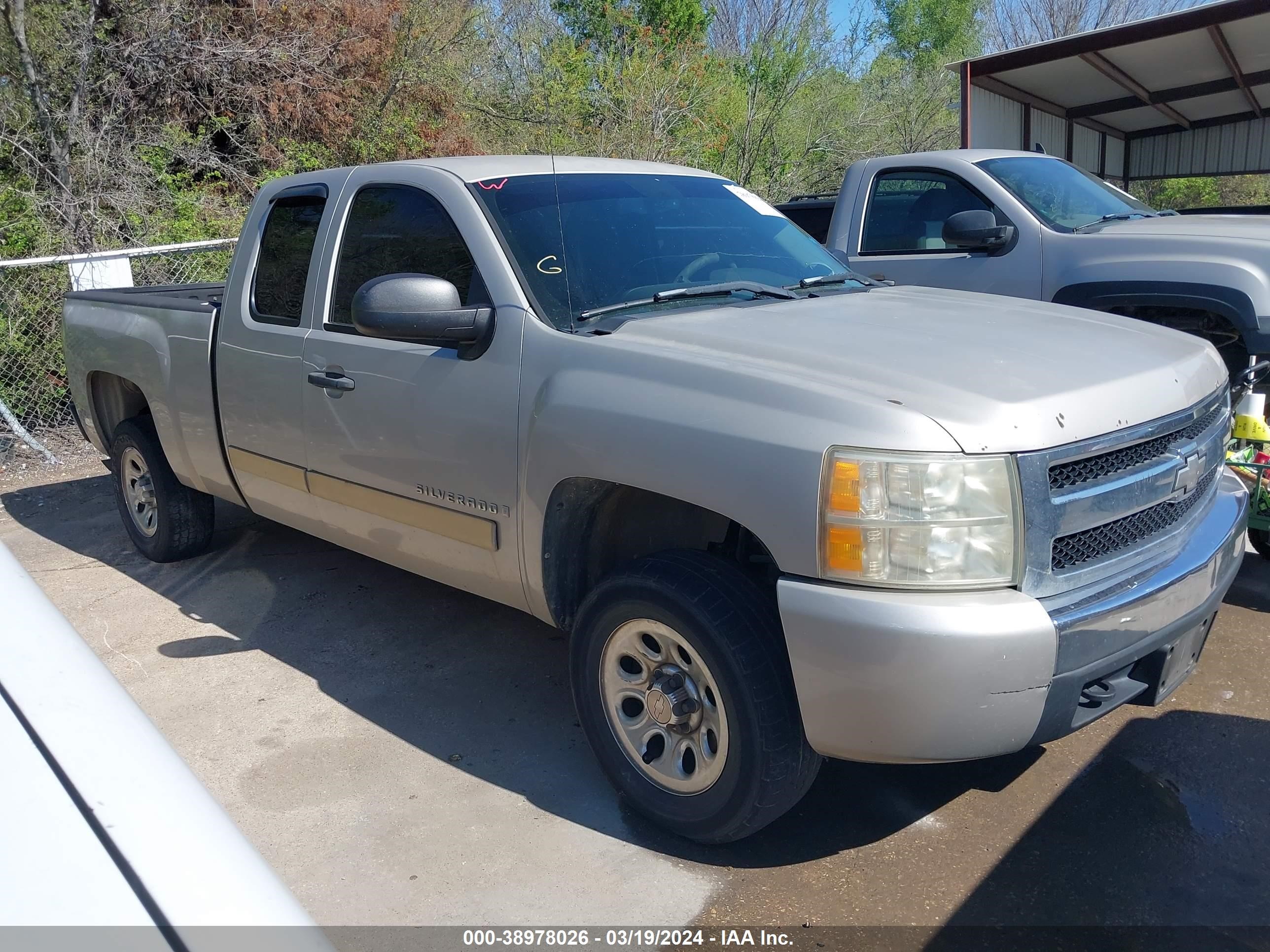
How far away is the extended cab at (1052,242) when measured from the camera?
18.6 ft

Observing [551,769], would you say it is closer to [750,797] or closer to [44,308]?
[750,797]

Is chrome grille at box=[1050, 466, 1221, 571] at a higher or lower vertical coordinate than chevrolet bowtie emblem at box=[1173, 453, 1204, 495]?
lower

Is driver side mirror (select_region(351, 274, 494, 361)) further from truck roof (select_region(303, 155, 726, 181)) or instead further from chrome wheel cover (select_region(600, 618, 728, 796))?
chrome wheel cover (select_region(600, 618, 728, 796))

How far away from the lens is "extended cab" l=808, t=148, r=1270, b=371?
5656mm

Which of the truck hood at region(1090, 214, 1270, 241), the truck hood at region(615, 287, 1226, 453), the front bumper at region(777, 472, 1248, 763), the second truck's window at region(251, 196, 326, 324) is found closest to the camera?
the front bumper at region(777, 472, 1248, 763)

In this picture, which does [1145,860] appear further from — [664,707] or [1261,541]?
[1261,541]

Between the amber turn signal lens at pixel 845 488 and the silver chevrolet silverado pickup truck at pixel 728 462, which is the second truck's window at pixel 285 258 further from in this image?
the amber turn signal lens at pixel 845 488

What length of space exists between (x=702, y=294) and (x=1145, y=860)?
85.4 inches

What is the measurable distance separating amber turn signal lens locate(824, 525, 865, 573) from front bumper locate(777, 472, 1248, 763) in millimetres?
55

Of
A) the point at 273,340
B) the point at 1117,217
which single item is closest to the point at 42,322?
the point at 273,340

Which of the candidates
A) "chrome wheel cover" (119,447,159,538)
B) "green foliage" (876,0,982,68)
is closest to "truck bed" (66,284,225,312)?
"chrome wheel cover" (119,447,159,538)

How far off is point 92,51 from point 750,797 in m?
12.2

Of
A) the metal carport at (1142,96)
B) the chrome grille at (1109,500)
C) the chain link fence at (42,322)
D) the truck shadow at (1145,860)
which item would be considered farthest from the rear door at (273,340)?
the metal carport at (1142,96)

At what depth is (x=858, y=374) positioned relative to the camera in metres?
2.80
